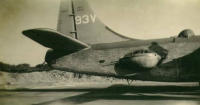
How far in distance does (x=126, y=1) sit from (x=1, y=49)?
5.56 metres

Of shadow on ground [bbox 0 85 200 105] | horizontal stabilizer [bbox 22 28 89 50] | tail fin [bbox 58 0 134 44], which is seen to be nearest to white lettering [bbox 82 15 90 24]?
tail fin [bbox 58 0 134 44]

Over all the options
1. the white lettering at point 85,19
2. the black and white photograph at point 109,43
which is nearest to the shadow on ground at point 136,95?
the black and white photograph at point 109,43

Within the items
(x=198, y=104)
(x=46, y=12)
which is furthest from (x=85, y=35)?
(x=198, y=104)

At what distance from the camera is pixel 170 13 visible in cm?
1138

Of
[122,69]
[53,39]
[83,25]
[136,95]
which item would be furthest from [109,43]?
[53,39]

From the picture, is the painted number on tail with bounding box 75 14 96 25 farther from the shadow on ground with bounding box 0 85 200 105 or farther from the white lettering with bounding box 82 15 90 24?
the shadow on ground with bounding box 0 85 200 105

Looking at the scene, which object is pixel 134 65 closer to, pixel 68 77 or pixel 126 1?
pixel 126 1

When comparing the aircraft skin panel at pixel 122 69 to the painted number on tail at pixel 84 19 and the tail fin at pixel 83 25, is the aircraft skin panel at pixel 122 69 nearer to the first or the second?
the tail fin at pixel 83 25

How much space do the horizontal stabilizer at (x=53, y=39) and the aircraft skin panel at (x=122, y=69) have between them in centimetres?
66

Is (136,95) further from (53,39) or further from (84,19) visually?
(84,19)

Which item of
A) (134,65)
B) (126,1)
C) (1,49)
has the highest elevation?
(126,1)

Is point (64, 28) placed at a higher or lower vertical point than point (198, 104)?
higher

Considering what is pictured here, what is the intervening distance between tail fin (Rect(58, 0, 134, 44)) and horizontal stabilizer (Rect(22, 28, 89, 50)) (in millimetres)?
1055

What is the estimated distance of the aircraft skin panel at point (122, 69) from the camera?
1230 cm
